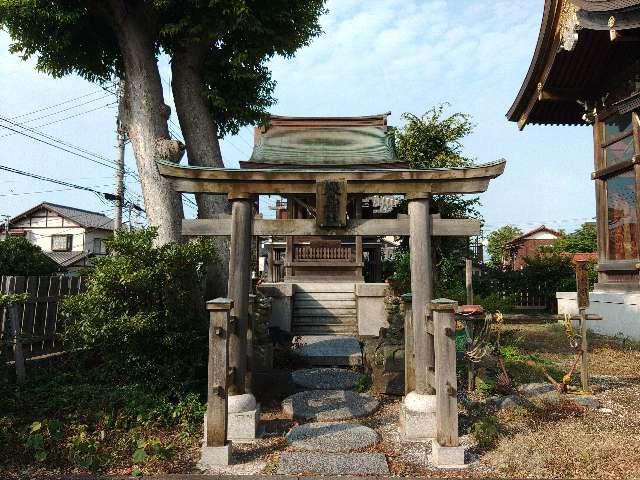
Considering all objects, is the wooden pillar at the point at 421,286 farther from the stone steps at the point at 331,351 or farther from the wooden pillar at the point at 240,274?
the stone steps at the point at 331,351

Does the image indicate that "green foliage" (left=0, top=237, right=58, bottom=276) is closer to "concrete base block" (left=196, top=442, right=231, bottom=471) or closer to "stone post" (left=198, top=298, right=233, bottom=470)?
"stone post" (left=198, top=298, right=233, bottom=470)

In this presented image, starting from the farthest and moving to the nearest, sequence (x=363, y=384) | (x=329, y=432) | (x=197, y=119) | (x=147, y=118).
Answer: (x=197, y=119), (x=147, y=118), (x=363, y=384), (x=329, y=432)

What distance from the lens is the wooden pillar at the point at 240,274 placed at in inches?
218

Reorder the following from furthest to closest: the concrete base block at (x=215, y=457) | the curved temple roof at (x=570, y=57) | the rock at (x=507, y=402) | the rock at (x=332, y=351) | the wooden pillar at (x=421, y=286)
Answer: the rock at (x=332, y=351) < the curved temple roof at (x=570, y=57) < the rock at (x=507, y=402) < the wooden pillar at (x=421, y=286) < the concrete base block at (x=215, y=457)

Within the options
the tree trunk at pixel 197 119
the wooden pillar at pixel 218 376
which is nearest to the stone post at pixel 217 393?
the wooden pillar at pixel 218 376

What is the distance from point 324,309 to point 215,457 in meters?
9.69

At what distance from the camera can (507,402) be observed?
5.85 m

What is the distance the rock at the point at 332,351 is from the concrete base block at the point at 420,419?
3.72 meters

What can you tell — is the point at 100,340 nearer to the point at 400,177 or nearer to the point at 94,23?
the point at 400,177

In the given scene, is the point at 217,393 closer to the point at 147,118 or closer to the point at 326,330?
the point at 147,118

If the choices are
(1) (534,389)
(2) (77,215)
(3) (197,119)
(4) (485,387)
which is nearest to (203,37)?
(3) (197,119)

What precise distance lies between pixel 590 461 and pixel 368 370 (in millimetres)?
3949

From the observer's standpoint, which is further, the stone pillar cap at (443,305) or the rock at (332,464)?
the stone pillar cap at (443,305)

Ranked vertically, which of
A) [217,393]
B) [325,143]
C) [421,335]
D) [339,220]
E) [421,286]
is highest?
[325,143]
